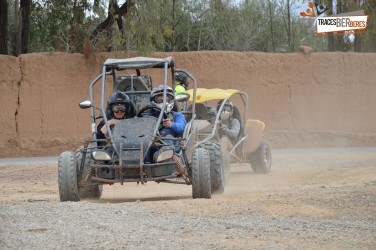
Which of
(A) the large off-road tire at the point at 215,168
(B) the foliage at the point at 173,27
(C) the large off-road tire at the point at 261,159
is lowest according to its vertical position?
(C) the large off-road tire at the point at 261,159

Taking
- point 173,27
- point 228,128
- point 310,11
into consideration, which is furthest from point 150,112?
point 310,11

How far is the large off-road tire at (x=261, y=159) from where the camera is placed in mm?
20469

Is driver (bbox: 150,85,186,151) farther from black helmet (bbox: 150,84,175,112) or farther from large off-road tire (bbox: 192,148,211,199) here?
large off-road tire (bbox: 192,148,211,199)

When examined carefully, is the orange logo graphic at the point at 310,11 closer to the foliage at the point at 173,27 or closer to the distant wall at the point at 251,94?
the foliage at the point at 173,27

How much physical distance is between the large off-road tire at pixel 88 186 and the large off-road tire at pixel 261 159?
583cm

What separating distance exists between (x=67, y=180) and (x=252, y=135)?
22.6ft

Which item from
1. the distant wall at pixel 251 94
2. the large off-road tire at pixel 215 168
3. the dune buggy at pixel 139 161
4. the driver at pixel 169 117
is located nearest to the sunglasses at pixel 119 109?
the dune buggy at pixel 139 161

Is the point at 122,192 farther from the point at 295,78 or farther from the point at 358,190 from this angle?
the point at 295,78

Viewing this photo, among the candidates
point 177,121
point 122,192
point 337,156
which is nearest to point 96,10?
point 337,156

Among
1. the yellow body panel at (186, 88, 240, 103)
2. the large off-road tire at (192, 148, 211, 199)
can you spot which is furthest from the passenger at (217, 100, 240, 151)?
the large off-road tire at (192, 148, 211, 199)

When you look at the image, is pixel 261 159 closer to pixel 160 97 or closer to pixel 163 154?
pixel 160 97

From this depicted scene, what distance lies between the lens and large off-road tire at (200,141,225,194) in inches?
547

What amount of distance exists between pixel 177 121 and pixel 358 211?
3714 mm

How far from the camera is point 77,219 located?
1019cm
